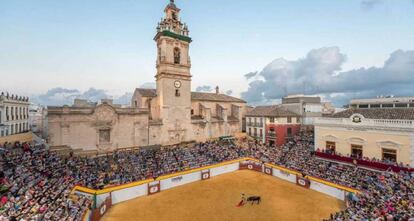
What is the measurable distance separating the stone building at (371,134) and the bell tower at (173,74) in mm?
23366

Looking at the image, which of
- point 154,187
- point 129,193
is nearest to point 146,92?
point 154,187

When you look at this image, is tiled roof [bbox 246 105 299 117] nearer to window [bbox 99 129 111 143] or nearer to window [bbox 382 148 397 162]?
window [bbox 382 148 397 162]

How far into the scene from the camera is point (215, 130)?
43688 mm

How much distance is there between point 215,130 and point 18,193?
106 feet

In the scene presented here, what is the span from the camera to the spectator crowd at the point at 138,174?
16062 millimetres

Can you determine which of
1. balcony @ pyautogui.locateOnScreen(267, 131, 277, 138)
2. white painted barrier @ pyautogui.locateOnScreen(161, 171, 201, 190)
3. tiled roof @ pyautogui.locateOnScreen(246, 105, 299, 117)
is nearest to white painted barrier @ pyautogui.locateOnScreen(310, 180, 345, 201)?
balcony @ pyautogui.locateOnScreen(267, 131, 277, 138)

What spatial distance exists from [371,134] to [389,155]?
294 centimetres

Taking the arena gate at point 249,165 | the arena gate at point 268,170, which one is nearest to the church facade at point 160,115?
the arena gate at point 249,165

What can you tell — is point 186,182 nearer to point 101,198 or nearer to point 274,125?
point 101,198

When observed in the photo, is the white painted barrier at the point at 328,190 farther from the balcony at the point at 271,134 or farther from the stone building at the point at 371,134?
the balcony at the point at 271,134

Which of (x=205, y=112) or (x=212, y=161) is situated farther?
(x=205, y=112)

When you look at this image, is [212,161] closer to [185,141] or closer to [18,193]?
[185,141]

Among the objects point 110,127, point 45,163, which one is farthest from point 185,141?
point 45,163

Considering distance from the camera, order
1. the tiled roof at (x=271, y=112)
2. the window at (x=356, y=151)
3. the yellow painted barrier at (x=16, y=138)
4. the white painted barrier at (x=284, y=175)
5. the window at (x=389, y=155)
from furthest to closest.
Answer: the tiled roof at (x=271, y=112)
the white painted barrier at (x=284, y=175)
the yellow painted barrier at (x=16, y=138)
the window at (x=356, y=151)
the window at (x=389, y=155)
